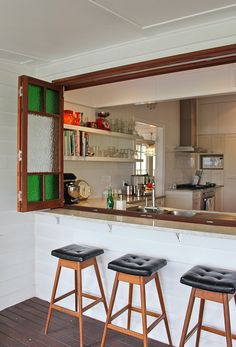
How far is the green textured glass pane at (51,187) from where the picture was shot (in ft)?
10.5

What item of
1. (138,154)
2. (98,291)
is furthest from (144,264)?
(138,154)

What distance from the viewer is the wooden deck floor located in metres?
2.62

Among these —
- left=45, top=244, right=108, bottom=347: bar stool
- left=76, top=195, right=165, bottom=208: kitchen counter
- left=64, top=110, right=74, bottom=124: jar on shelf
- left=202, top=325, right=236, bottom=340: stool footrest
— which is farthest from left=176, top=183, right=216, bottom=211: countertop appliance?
left=202, top=325, right=236, bottom=340: stool footrest

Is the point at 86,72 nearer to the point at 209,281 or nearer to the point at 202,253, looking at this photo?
the point at 202,253

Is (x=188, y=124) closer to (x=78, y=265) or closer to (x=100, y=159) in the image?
(x=100, y=159)

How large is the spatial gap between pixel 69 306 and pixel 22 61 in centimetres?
247

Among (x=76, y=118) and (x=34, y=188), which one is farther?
(x=76, y=118)

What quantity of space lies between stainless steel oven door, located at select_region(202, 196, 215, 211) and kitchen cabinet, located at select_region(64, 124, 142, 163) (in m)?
1.86

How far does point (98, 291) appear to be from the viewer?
2.99m

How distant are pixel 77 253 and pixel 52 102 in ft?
4.90

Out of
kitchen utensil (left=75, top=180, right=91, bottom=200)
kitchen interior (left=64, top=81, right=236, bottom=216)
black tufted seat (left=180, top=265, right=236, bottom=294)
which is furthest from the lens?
kitchen interior (left=64, top=81, right=236, bottom=216)

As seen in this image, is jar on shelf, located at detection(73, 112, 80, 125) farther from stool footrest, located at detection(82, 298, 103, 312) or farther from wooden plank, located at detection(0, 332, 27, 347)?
wooden plank, located at detection(0, 332, 27, 347)

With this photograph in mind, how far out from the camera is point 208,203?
20.6ft

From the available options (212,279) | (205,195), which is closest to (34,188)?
(212,279)
